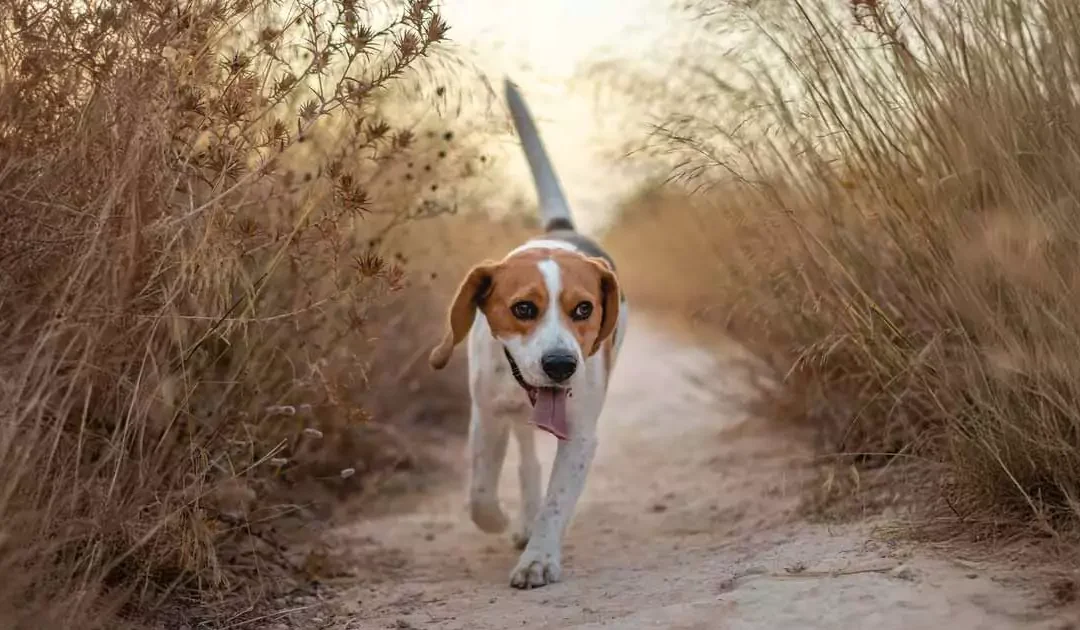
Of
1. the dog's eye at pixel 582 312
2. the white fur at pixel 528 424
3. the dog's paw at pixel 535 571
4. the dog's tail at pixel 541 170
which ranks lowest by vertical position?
the dog's paw at pixel 535 571

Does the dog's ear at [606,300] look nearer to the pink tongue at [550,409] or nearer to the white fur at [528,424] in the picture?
the white fur at [528,424]

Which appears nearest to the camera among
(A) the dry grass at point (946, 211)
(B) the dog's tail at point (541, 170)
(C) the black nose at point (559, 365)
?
(A) the dry grass at point (946, 211)

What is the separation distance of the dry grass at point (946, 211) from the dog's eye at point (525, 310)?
64 centimetres

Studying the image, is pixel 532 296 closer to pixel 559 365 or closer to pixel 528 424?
pixel 559 365

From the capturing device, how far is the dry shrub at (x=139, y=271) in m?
→ 2.77

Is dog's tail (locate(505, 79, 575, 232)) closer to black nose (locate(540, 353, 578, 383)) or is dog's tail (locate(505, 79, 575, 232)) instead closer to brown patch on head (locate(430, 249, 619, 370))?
brown patch on head (locate(430, 249, 619, 370))

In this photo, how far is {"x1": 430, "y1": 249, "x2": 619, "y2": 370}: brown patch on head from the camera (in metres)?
3.90

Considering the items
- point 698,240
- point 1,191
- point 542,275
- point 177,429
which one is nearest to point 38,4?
point 1,191

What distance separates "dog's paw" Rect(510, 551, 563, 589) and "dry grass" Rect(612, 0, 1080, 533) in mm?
1045

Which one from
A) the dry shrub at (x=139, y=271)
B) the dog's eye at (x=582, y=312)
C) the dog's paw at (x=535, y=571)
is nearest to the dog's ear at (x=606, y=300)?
the dog's eye at (x=582, y=312)

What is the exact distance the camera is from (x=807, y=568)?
3289mm

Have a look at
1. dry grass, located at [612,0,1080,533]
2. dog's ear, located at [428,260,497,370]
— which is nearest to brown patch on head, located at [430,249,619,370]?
dog's ear, located at [428,260,497,370]

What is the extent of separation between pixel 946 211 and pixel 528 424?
1645mm

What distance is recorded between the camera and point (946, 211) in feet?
10.7
